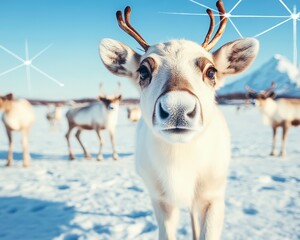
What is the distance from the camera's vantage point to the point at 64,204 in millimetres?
4156

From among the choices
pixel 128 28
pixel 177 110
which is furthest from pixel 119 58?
pixel 177 110

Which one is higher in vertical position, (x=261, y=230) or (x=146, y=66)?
(x=146, y=66)

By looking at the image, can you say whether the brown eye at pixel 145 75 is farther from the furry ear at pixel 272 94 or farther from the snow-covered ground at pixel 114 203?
the furry ear at pixel 272 94

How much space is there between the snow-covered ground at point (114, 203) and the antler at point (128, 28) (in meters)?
2.06

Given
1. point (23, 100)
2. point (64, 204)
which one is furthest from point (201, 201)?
point (23, 100)

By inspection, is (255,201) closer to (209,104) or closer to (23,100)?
(209,104)

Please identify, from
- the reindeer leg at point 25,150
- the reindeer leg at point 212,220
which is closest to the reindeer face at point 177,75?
the reindeer leg at point 212,220

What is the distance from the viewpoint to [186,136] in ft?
5.79

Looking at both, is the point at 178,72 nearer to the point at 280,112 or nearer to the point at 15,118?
the point at 15,118

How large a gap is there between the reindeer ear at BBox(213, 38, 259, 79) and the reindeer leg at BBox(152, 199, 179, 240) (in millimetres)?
1243

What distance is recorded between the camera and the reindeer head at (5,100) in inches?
275

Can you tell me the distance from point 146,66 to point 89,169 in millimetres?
4934

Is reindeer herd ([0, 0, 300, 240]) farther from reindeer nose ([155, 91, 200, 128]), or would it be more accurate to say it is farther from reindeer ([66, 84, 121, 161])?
reindeer ([66, 84, 121, 161])

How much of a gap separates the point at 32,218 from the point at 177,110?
9.80ft
